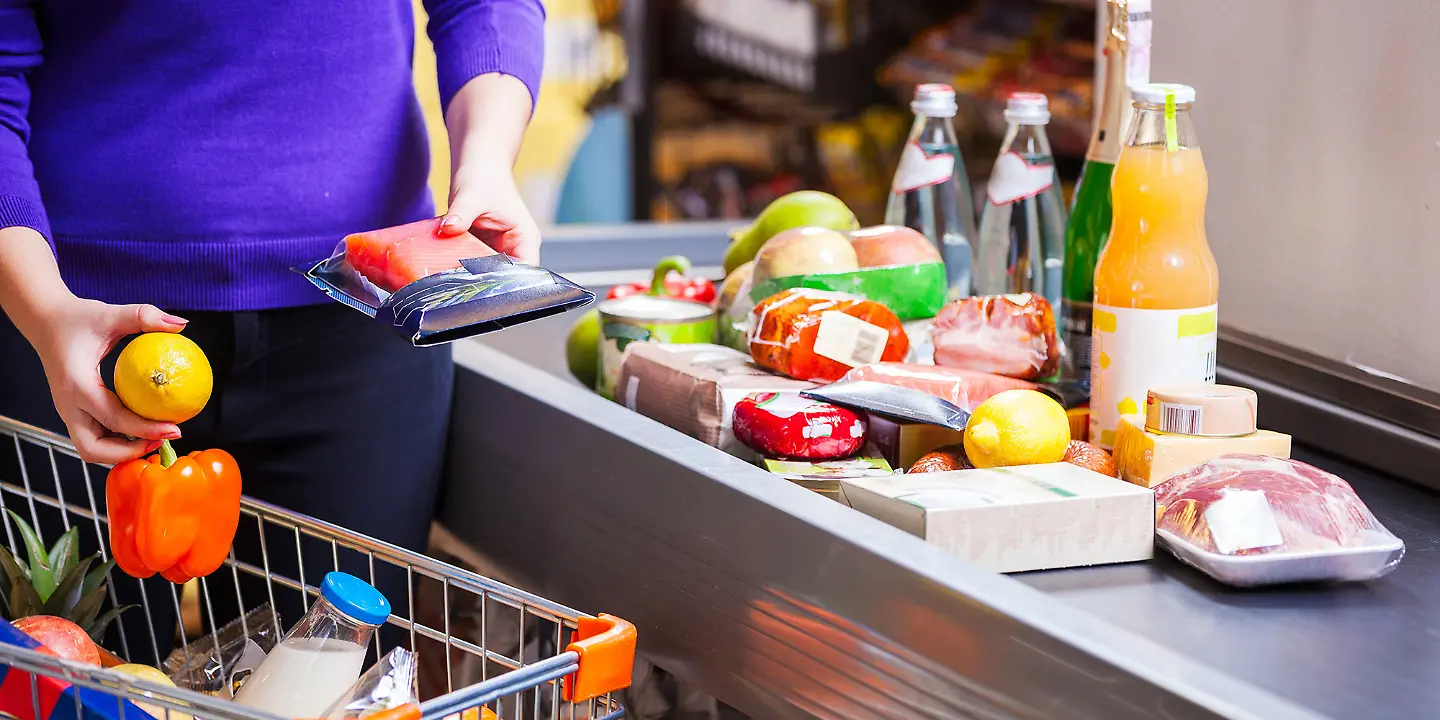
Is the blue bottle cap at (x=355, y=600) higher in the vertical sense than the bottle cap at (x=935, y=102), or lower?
lower

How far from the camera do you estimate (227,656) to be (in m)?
1.09

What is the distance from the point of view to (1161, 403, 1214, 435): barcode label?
3.24 feet

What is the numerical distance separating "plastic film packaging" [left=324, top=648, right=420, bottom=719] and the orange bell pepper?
0.64 ft

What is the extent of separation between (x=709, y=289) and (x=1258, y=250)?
22.8 inches

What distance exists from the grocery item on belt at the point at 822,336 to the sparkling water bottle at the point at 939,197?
233 millimetres

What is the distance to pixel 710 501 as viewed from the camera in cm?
98

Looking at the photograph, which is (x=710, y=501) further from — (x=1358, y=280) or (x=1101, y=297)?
(x=1358, y=280)

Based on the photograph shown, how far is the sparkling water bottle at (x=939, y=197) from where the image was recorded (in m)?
1.42

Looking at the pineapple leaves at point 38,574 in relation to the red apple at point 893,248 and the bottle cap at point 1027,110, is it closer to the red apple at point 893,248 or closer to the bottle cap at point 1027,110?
the red apple at point 893,248

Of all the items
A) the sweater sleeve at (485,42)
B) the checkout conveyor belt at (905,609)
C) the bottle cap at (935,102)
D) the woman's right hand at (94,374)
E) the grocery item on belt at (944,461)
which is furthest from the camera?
the bottle cap at (935,102)

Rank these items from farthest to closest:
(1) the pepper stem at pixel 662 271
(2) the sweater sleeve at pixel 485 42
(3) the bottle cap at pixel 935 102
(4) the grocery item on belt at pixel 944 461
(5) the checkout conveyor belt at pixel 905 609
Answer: (1) the pepper stem at pixel 662 271 < (3) the bottle cap at pixel 935 102 < (2) the sweater sleeve at pixel 485 42 < (4) the grocery item on belt at pixel 944 461 < (5) the checkout conveyor belt at pixel 905 609

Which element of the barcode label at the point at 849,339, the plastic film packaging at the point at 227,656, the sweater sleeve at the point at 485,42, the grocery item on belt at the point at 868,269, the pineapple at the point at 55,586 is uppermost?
the sweater sleeve at the point at 485,42

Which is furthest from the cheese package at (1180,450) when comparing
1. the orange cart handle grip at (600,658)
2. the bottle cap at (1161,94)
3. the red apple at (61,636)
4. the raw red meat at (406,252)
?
the red apple at (61,636)

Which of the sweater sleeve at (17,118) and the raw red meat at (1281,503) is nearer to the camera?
the raw red meat at (1281,503)
